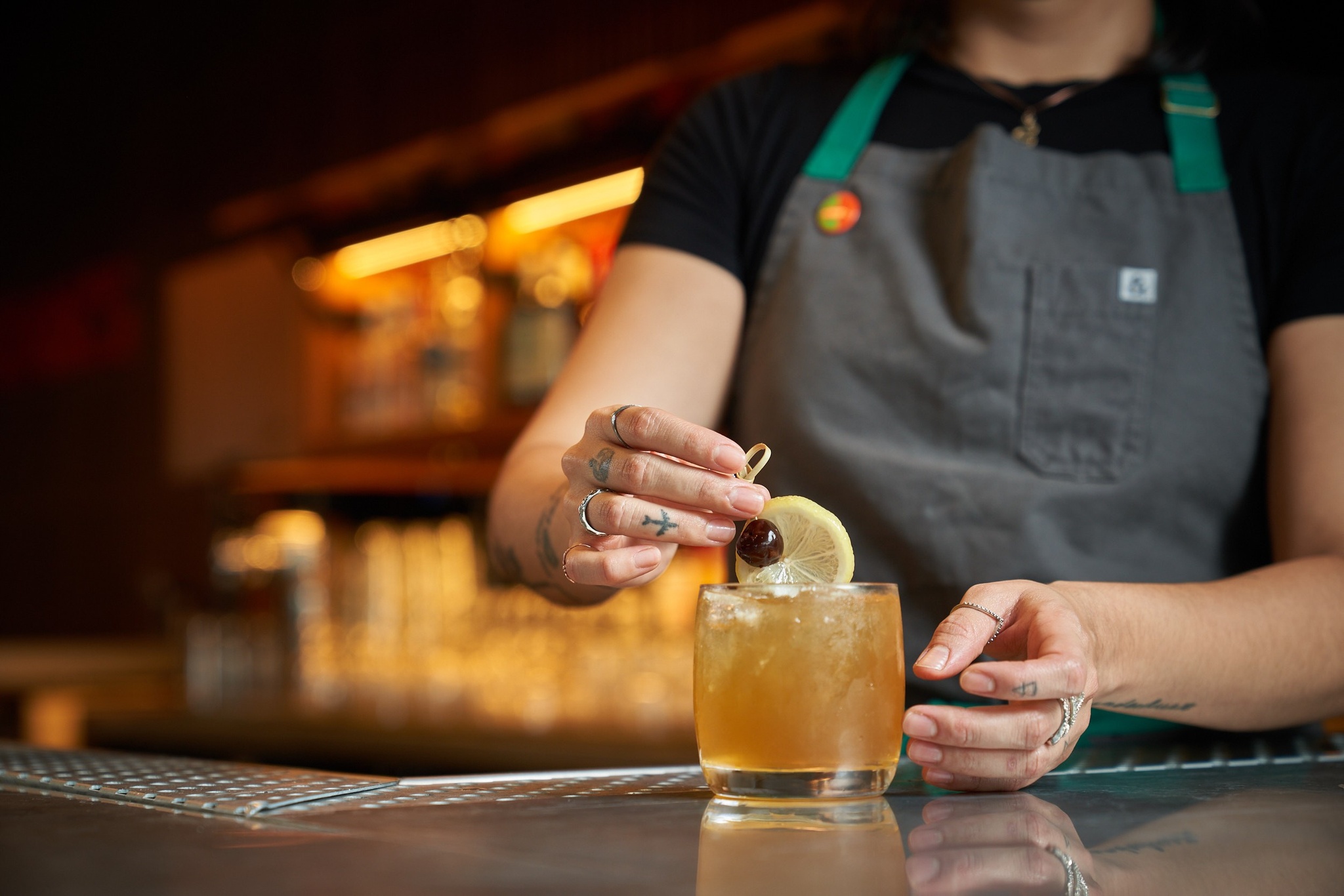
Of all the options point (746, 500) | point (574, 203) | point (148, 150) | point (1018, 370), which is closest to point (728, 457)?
point (746, 500)

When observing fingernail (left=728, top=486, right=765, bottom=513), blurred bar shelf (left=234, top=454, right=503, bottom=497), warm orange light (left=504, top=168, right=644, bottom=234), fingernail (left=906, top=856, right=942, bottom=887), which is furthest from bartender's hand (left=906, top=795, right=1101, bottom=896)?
blurred bar shelf (left=234, top=454, right=503, bottom=497)

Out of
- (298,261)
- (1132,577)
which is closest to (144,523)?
(298,261)

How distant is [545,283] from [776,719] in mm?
2678

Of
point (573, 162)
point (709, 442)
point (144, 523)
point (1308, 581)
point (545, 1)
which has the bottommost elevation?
point (1308, 581)

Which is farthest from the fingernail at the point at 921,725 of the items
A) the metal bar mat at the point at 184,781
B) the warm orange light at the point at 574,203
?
the warm orange light at the point at 574,203

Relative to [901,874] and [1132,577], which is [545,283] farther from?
[901,874]

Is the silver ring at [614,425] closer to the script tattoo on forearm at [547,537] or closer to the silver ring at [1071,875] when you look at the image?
the script tattoo on forearm at [547,537]

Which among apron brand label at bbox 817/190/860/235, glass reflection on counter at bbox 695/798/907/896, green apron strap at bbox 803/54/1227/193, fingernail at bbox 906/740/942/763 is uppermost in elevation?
green apron strap at bbox 803/54/1227/193

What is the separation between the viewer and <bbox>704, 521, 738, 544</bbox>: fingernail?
0.87 meters

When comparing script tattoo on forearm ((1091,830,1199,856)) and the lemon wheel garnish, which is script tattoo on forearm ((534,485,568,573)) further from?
script tattoo on forearm ((1091,830,1199,856))

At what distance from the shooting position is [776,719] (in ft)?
2.61

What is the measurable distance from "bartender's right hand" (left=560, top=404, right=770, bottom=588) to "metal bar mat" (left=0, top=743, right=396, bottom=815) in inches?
8.9

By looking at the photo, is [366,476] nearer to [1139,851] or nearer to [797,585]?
[797,585]

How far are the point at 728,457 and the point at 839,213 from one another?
0.62 meters
